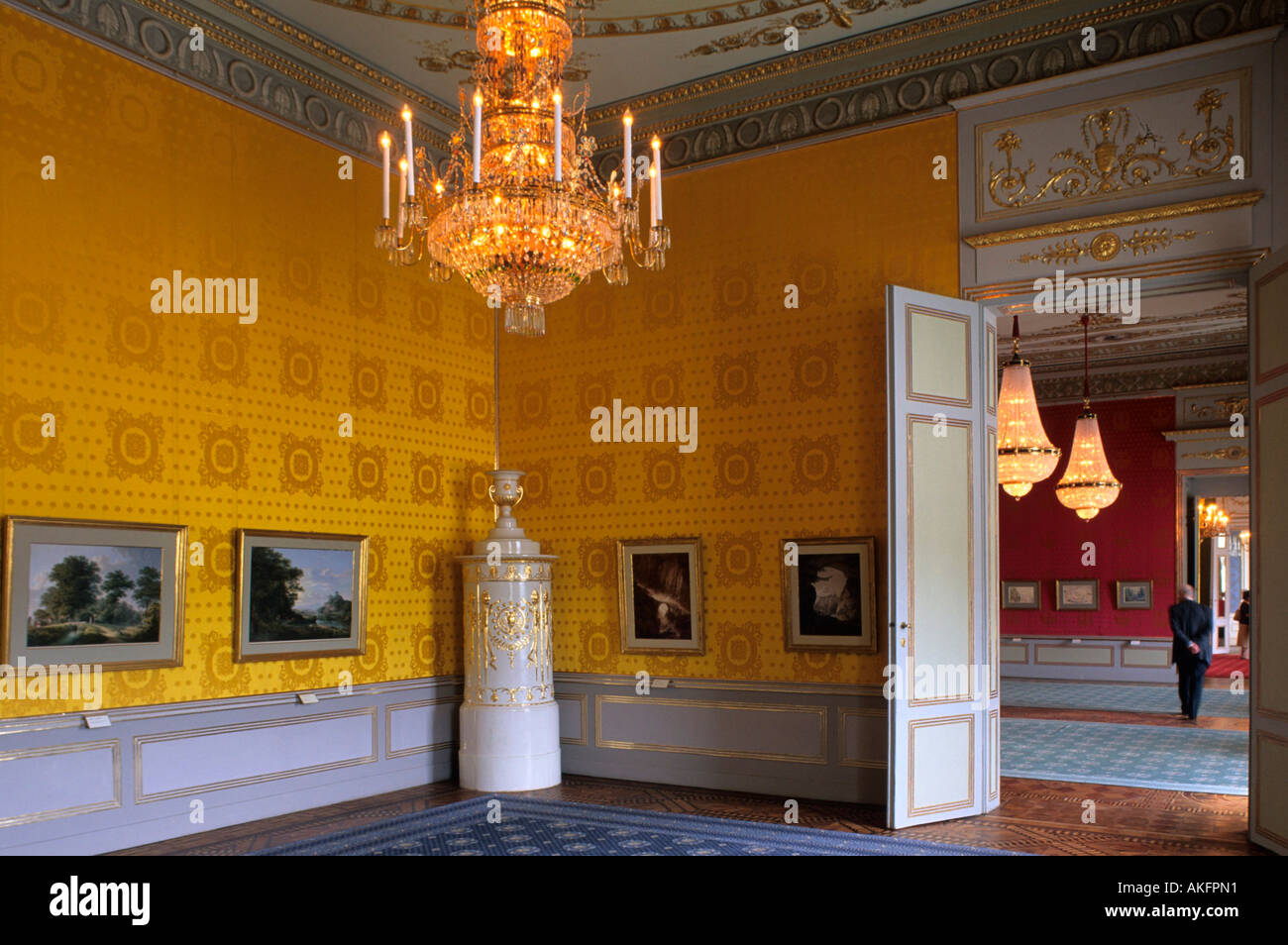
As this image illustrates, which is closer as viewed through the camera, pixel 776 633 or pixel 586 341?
pixel 776 633

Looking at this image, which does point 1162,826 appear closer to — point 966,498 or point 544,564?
point 966,498

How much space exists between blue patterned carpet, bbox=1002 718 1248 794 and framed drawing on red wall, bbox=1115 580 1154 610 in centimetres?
416

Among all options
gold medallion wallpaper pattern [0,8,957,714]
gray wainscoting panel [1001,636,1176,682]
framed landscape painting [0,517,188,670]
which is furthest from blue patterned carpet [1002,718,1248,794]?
framed landscape painting [0,517,188,670]

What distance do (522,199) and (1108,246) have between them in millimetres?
4340

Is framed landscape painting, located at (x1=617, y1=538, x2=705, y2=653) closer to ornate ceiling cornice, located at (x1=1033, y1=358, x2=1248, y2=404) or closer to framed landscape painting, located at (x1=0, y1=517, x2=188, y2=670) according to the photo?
framed landscape painting, located at (x1=0, y1=517, x2=188, y2=670)

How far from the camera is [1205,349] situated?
631 inches

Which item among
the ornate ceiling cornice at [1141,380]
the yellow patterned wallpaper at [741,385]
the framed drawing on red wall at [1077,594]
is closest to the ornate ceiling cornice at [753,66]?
the yellow patterned wallpaper at [741,385]

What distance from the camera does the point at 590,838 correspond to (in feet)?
22.3

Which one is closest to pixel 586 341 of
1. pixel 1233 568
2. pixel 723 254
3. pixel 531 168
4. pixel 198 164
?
pixel 723 254

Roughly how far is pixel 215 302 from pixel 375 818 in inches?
149

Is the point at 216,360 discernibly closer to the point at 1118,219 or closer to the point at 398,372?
the point at 398,372

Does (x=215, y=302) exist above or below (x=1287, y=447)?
above

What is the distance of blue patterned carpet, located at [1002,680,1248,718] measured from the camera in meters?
14.4

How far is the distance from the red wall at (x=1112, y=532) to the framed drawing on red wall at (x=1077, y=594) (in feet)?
0.26
